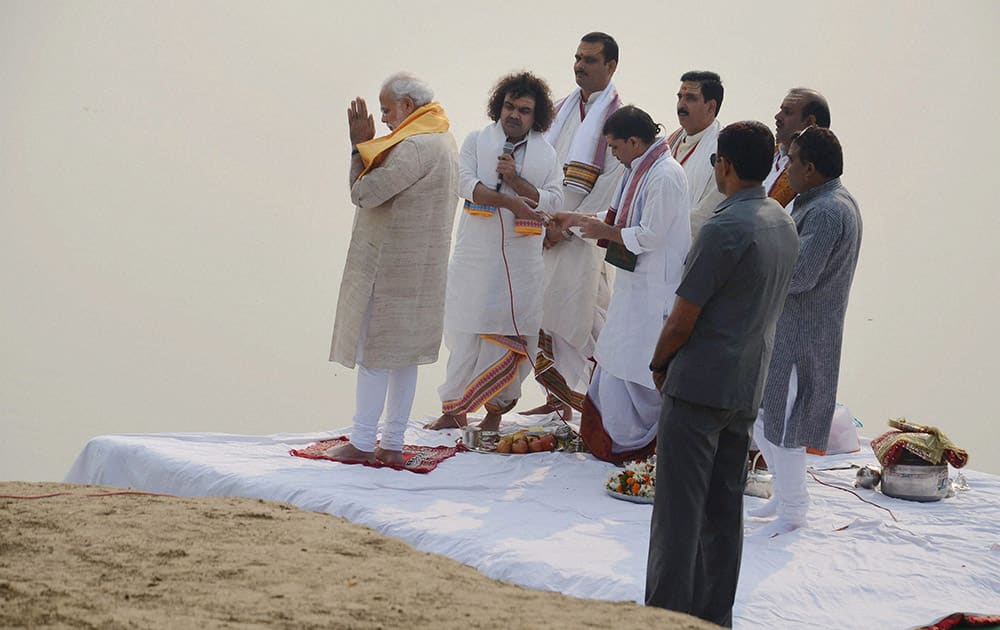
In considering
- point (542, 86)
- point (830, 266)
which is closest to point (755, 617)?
point (830, 266)

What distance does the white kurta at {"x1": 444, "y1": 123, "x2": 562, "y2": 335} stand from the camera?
561 centimetres

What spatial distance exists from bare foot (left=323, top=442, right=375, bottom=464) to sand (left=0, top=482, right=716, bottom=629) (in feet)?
2.96

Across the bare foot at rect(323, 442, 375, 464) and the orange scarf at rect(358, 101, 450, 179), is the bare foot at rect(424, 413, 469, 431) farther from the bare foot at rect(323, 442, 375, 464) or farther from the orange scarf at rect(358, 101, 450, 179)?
the orange scarf at rect(358, 101, 450, 179)

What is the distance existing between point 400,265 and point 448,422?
128 cm

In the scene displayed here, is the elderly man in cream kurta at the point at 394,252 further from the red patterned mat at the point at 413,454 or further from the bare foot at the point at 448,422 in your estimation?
the bare foot at the point at 448,422

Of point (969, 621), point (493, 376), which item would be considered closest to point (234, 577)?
point (969, 621)

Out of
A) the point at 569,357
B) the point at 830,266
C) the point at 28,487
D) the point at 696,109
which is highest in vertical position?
the point at 696,109

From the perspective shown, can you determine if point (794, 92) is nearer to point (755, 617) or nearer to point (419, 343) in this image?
point (419, 343)

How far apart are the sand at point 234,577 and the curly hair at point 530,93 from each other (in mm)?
2420

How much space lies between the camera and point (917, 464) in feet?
16.4

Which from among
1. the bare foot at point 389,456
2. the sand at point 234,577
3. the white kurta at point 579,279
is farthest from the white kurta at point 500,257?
the sand at point 234,577

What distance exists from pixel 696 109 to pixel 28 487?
3398mm

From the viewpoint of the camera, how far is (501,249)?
18.5 ft

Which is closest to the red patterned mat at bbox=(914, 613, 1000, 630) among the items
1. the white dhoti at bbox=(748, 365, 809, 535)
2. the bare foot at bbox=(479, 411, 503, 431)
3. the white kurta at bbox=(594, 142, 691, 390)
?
the white dhoti at bbox=(748, 365, 809, 535)
